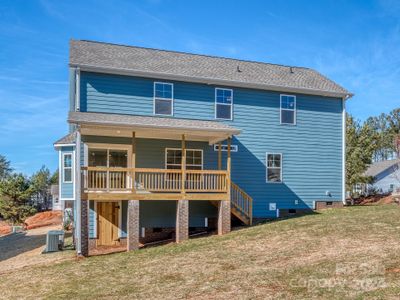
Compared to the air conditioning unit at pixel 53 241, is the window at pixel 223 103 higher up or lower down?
higher up

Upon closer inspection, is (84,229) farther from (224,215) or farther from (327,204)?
(327,204)

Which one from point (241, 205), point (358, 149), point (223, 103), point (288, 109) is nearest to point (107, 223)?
point (241, 205)

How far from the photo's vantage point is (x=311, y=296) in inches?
268

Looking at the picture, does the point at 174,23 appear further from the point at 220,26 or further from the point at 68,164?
the point at 68,164

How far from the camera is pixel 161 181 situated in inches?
594

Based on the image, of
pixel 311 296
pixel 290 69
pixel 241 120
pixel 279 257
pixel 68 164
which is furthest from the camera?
pixel 290 69

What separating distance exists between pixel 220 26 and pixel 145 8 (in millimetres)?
4464

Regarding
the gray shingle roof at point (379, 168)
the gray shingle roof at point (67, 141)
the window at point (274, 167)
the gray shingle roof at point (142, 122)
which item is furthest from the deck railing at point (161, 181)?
the gray shingle roof at point (379, 168)

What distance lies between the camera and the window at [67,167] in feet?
61.8

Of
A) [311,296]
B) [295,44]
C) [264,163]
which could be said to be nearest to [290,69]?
[295,44]

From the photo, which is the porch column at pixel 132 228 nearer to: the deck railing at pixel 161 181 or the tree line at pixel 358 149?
the deck railing at pixel 161 181

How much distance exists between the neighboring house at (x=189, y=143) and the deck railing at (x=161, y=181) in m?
0.05

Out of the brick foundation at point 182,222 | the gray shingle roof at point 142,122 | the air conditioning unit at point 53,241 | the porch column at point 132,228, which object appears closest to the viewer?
the gray shingle roof at point 142,122

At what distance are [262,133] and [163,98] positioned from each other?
16.1ft
